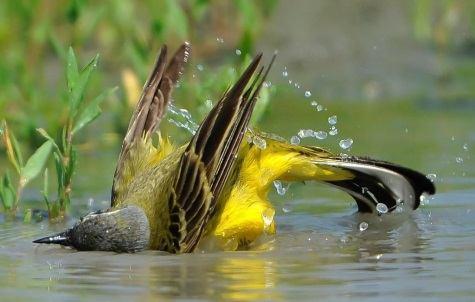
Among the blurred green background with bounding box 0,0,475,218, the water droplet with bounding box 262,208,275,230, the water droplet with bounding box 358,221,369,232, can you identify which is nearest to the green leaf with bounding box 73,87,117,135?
the blurred green background with bounding box 0,0,475,218

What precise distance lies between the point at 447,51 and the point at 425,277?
8.26 metres

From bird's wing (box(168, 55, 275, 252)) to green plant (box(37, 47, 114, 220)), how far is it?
90 cm

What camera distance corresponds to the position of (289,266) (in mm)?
5543

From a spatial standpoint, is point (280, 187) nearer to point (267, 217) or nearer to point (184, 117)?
point (184, 117)

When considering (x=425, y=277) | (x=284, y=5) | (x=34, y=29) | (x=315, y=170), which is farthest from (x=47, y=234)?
(x=284, y=5)

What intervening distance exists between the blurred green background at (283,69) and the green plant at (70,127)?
27 centimetres

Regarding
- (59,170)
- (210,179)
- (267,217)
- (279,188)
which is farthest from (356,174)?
(59,170)

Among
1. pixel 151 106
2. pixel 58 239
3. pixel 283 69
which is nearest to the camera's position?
pixel 58 239

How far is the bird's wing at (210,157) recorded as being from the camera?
6.11m

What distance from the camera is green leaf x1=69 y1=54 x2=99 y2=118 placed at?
22.2 feet

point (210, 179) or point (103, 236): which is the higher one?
point (210, 179)

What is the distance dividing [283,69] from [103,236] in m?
6.92

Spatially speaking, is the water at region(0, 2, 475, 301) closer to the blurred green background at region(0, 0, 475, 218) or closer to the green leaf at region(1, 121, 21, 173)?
the blurred green background at region(0, 0, 475, 218)

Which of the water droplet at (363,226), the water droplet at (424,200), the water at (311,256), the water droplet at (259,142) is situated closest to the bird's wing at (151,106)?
the water at (311,256)
